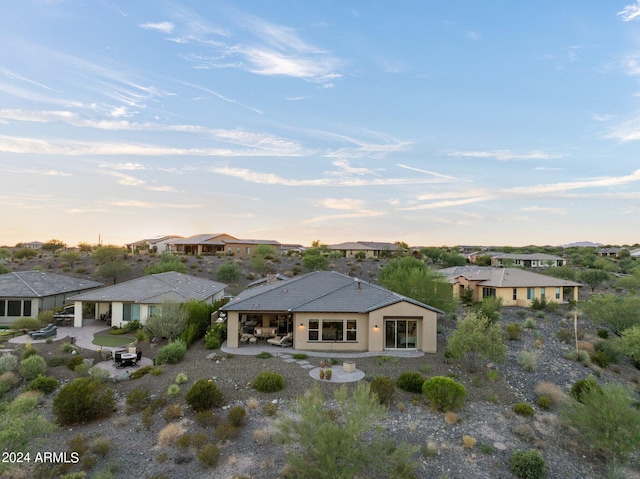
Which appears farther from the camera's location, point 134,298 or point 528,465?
point 134,298

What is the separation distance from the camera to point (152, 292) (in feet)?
98.3

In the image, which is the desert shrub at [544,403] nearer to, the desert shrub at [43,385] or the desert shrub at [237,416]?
the desert shrub at [237,416]

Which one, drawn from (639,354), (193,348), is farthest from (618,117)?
(193,348)

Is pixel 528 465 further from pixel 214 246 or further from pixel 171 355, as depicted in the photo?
pixel 214 246

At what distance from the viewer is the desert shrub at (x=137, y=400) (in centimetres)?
1505

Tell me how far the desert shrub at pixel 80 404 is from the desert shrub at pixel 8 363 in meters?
6.14

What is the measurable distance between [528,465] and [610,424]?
389cm

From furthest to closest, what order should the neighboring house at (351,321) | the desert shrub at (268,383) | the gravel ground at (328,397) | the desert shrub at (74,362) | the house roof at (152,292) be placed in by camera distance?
the house roof at (152,292)
the neighboring house at (351,321)
the desert shrub at (74,362)
the desert shrub at (268,383)
the gravel ground at (328,397)

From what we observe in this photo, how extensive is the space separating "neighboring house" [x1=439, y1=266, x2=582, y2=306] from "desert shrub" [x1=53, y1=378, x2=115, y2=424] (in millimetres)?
32051

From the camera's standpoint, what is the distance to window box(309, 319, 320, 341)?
22.5m

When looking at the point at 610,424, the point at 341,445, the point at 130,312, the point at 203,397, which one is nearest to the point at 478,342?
the point at 610,424

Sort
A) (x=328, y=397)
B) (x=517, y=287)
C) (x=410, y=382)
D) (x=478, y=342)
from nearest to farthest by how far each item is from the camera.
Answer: (x=328, y=397) → (x=410, y=382) → (x=478, y=342) → (x=517, y=287)

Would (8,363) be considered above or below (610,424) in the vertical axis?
above

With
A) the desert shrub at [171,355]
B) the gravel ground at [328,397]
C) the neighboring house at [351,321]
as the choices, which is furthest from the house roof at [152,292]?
the gravel ground at [328,397]
